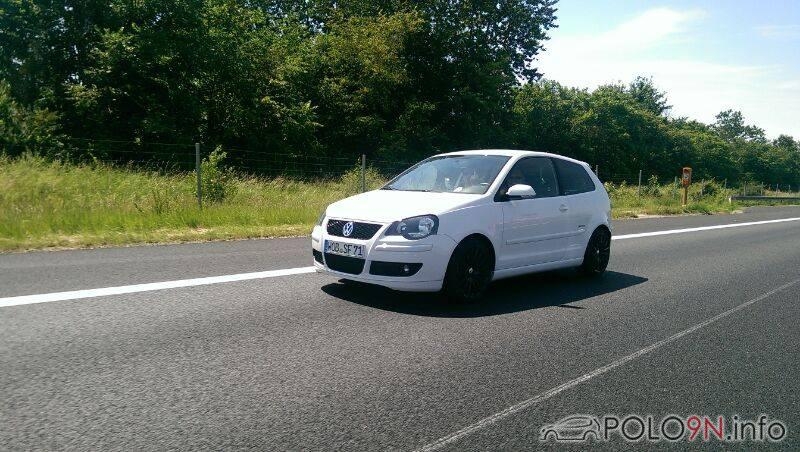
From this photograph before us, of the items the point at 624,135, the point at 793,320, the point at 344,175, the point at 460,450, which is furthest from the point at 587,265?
the point at 624,135

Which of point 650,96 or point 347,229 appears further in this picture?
point 650,96

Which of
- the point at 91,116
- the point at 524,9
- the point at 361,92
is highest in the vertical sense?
the point at 524,9

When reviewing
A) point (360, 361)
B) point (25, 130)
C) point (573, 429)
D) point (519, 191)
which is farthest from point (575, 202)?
point (25, 130)

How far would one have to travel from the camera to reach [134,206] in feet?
39.9

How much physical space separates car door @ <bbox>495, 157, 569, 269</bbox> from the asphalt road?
0.49 m

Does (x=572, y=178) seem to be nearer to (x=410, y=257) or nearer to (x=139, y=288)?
(x=410, y=257)

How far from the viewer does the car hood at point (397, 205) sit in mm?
5848

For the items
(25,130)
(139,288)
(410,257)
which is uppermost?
(25,130)

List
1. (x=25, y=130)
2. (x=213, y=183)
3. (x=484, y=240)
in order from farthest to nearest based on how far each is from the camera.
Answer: (x=25, y=130) < (x=213, y=183) < (x=484, y=240)

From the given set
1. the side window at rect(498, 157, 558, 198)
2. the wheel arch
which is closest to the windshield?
the side window at rect(498, 157, 558, 198)

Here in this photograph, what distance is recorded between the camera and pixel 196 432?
3.02 metres

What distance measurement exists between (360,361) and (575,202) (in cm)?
440

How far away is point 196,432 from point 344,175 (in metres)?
15.8

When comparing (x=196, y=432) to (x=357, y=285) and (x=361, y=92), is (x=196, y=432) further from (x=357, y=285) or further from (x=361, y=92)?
(x=361, y=92)
